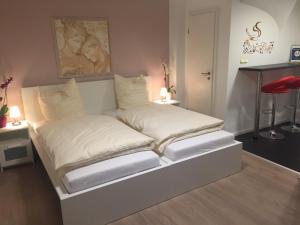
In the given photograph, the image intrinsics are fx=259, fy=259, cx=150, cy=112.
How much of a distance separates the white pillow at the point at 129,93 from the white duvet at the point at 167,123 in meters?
0.32

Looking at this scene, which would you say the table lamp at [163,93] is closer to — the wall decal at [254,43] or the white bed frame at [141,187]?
the wall decal at [254,43]

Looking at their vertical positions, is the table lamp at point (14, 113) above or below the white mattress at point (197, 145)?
above

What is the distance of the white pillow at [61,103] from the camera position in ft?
10.6

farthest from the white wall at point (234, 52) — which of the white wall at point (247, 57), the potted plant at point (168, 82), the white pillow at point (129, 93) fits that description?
the white pillow at point (129, 93)

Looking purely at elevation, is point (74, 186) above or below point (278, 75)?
below

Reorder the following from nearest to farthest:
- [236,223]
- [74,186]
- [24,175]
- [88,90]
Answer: [74,186]
[236,223]
[24,175]
[88,90]

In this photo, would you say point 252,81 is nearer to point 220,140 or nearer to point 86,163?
point 220,140

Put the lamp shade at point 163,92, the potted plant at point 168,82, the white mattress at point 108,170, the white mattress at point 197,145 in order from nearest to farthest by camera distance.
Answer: the white mattress at point 108,170 → the white mattress at point 197,145 → the lamp shade at point 163,92 → the potted plant at point 168,82

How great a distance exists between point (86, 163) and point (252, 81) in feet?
9.76

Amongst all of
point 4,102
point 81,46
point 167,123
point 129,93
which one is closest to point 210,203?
point 167,123

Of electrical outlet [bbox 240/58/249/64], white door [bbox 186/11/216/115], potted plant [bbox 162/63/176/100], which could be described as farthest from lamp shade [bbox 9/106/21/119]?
electrical outlet [bbox 240/58/249/64]

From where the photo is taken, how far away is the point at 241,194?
8.24 ft

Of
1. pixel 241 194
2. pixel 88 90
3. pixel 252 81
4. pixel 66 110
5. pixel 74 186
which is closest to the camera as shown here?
pixel 74 186

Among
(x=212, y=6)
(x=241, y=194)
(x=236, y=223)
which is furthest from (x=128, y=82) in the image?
(x=236, y=223)
